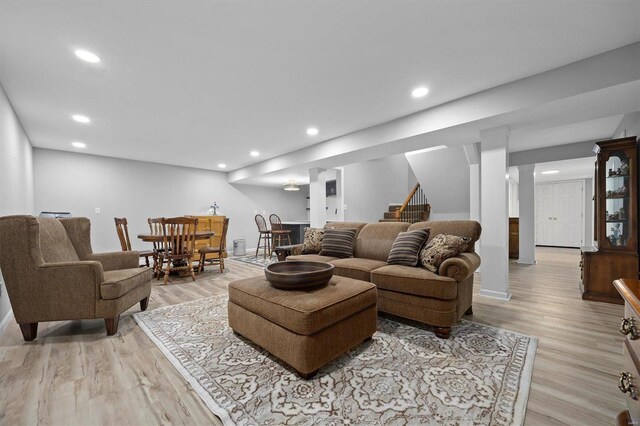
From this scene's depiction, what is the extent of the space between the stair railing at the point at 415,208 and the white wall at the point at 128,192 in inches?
183

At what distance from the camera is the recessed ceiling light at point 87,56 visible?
218cm

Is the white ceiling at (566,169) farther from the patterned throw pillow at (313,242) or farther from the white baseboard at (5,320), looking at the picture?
the white baseboard at (5,320)

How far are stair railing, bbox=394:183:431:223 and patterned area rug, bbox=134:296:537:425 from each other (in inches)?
155

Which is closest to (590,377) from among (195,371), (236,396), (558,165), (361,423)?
(361,423)

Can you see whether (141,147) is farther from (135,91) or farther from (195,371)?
(195,371)

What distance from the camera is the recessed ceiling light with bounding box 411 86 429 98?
9.30 feet

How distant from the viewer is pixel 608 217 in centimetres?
313

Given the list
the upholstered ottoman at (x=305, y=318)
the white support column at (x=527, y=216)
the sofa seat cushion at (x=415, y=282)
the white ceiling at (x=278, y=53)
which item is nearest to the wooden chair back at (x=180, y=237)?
the white ceiling at (x=278, y=53)

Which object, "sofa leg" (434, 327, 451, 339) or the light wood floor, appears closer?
the light wood floor

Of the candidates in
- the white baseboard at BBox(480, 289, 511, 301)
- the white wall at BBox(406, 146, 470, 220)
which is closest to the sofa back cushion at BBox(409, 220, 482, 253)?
the white baseboard at BBox(480, 289, 511, 301)

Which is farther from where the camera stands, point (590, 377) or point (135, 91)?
point (135, 91)

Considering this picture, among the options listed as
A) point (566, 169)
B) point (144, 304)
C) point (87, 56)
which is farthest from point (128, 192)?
point (566, 169)

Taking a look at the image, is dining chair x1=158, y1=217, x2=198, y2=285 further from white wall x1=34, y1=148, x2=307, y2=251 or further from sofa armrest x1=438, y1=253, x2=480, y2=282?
sofa armrest x1=438, y1=253, x2=480, y2=282

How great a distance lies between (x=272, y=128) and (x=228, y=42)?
2.03 meters
